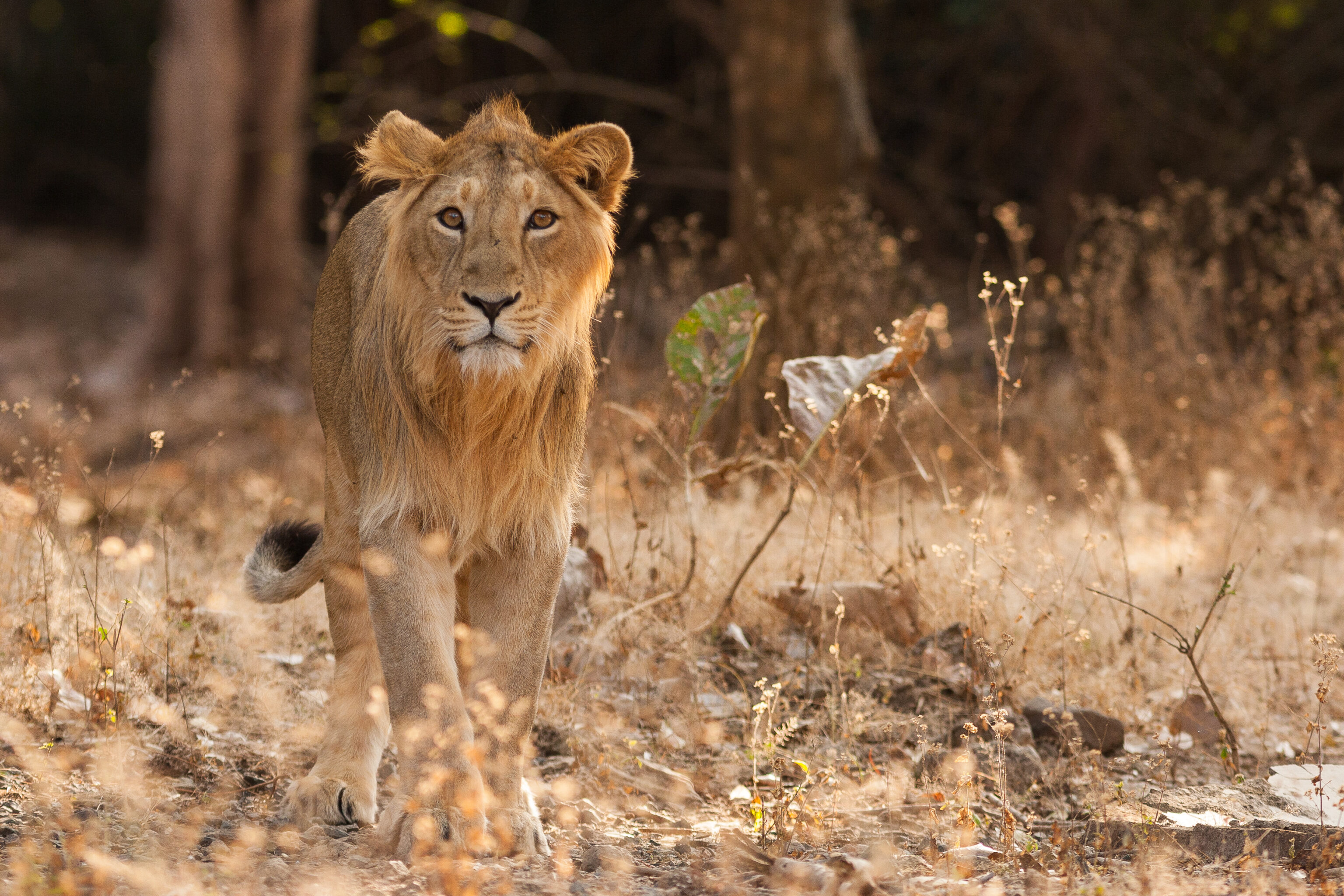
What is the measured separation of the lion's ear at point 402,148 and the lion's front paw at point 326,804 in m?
1.53

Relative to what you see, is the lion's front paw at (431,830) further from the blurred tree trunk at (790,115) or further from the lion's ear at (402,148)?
the blurred tree trunk at (790,115)

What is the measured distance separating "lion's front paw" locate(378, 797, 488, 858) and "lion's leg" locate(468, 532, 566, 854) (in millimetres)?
70

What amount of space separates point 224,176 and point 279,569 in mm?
9559

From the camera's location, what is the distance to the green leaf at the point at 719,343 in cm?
467

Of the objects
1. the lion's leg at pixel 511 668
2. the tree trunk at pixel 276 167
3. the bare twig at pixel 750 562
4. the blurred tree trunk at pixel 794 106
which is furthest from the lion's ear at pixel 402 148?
the tree trunk at pixel 276 167

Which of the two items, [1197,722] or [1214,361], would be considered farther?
[1214,361]

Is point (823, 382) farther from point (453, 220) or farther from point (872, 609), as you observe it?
point (453, 220)

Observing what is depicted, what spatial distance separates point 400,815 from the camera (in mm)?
3104

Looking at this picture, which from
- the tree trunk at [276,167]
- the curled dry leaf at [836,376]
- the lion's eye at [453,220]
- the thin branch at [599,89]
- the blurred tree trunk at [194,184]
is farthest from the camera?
the tree trunk at [276,167]

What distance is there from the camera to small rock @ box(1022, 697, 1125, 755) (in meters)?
4.04

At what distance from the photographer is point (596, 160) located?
3.53 metres

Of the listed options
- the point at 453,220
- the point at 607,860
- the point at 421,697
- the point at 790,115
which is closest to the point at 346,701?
the point at 421,697

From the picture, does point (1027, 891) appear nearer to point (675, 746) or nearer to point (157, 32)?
point (675, 746)

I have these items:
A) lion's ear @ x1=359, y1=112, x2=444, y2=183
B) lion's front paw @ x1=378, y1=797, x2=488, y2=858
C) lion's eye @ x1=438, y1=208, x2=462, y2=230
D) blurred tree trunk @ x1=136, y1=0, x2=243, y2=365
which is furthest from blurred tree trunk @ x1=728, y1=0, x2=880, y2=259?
blurred tree trunk @ x1=136, y1=0, x2=243, y2=365
